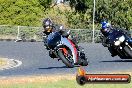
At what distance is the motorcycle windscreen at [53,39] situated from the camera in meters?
15.8

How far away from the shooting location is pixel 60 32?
52.2 ft

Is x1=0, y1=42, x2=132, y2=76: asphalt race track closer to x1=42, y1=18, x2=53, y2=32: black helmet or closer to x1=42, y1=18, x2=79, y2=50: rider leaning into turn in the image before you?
x1=42, y1=18, x2=79, y2=50: rider leaning into turn

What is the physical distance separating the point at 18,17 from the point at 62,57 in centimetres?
3963

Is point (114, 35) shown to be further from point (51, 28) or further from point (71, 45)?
point (51, 28)

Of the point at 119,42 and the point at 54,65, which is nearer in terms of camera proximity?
the point at 119,42

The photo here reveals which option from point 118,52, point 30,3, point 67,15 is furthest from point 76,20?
point 118,52

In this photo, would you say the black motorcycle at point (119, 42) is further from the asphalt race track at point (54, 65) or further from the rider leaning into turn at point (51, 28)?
the rider leaning into turn at point (51, 28)

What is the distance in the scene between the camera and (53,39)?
629 inches

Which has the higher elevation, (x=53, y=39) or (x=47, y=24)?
(x=47, y=24)

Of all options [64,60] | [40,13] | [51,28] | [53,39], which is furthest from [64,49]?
[40,13]

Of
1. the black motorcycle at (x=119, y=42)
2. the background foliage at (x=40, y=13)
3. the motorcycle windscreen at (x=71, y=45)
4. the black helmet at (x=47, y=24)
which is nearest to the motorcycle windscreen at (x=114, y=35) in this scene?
the black motorcycle at (x=119, y=42)

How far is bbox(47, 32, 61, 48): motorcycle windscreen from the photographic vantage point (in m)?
15.8

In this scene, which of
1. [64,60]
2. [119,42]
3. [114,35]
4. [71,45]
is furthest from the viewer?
[114,35]

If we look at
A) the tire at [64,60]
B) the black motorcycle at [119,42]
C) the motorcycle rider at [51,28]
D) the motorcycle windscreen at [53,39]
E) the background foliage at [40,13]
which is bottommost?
the background foliage at [40,13]
